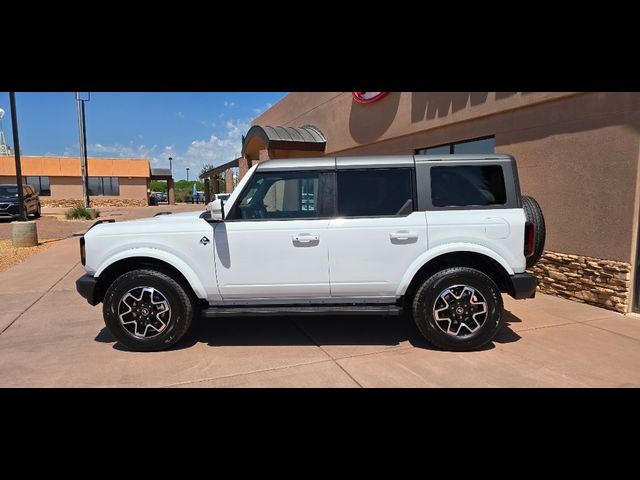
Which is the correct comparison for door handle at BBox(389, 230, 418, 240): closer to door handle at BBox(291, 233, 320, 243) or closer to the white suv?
the white suv

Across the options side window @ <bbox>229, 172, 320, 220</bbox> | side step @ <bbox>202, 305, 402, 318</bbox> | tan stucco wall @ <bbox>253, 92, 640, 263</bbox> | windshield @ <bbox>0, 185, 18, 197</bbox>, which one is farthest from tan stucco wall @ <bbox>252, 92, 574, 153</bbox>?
windshield @ <bbox>0, 185, 18, 197</bbox>

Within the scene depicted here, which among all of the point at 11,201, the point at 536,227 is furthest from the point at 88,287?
the point at 11,201

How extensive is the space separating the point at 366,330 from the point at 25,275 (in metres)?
6.83

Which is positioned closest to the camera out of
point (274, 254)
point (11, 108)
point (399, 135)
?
point (274, 254)

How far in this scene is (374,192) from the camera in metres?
4.04

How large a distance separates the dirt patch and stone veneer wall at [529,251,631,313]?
33.0 ft

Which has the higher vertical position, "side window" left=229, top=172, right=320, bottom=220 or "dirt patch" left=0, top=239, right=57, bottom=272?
"side window" left=229, top=172, right=320, bottom=220

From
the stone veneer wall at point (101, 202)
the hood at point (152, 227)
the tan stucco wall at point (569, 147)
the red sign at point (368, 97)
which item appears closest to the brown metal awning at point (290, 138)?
the red sign at point (368, 97)

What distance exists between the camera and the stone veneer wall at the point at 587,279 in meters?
4.92

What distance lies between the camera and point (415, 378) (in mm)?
3342

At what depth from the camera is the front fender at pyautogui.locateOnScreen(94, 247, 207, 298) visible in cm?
386
